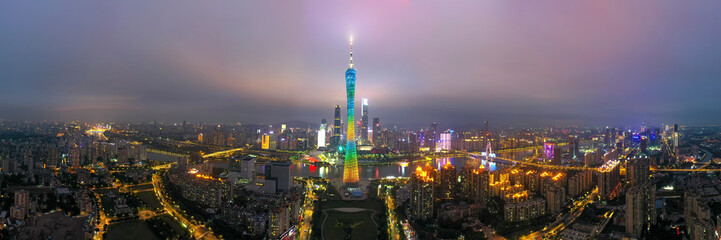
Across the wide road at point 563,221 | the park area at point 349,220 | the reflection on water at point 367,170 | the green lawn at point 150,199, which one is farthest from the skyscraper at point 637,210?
the green lawn at point 150,199

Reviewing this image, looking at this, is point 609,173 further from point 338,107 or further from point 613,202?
point 338,107

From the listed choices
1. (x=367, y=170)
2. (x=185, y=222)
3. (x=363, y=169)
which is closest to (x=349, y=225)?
(x=185, y=222)

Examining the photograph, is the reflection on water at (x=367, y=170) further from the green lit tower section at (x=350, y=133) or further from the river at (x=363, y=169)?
the green lit tower section at (x=350, y=133)

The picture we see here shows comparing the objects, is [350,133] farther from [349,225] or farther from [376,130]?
[376,130]

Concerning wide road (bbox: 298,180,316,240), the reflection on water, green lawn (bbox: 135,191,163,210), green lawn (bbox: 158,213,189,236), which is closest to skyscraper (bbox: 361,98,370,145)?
the reflection on water

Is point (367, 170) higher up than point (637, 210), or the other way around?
point (637, 210)

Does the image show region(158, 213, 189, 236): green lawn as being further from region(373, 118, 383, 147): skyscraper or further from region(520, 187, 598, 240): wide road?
region(373, 118, 383, 147): skyscraper

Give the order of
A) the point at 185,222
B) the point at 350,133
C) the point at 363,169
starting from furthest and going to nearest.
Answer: the point at 363,169, the point at 350,133, the point at 185,222
